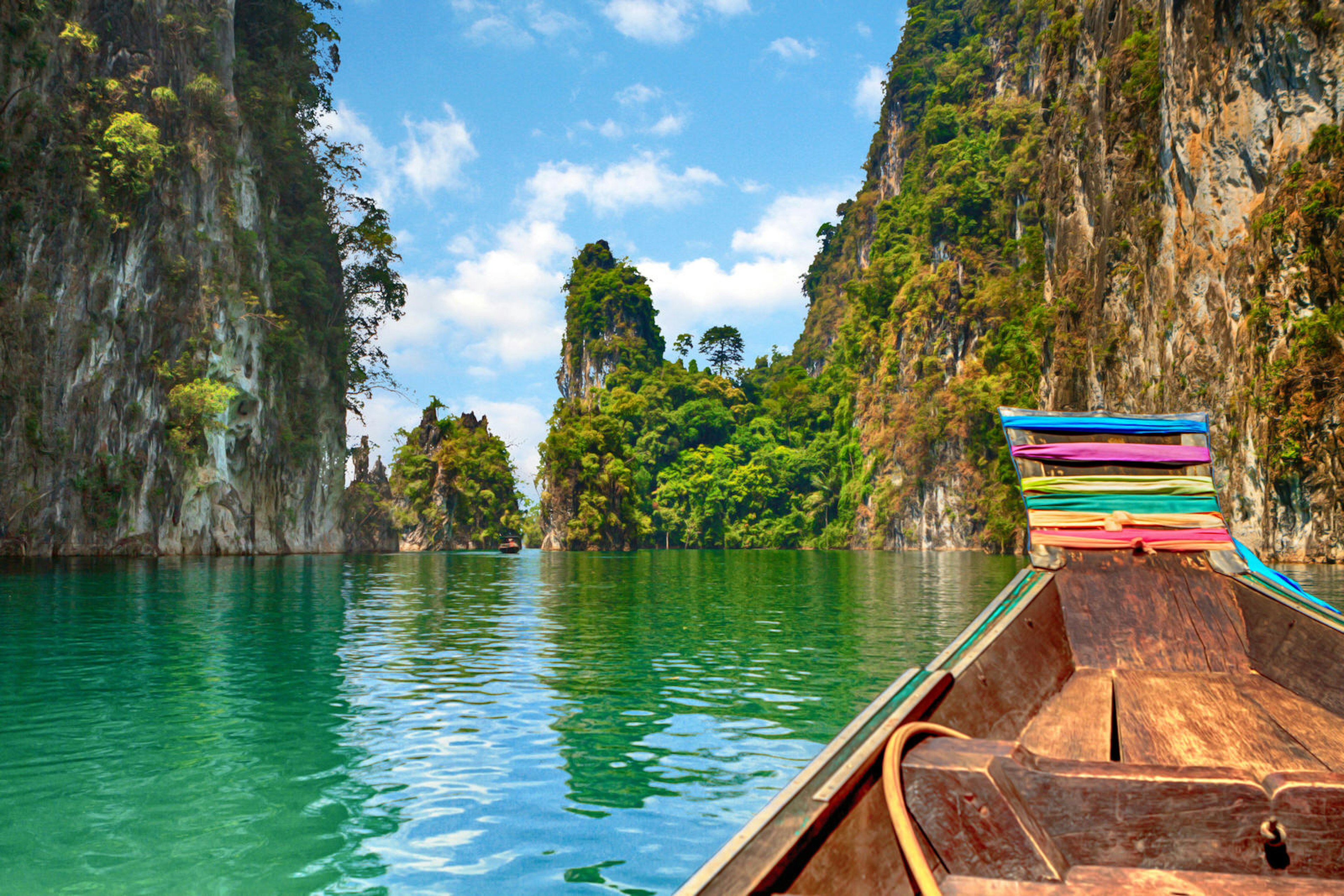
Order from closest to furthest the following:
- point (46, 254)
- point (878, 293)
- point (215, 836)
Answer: point (215, 836)
point (46, 254)
point (878, 293)

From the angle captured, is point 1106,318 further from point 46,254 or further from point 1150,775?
point 46,254

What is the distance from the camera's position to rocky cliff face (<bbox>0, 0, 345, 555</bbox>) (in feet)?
94.1

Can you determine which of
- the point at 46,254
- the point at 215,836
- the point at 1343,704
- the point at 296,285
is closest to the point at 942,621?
the point at 1343,704

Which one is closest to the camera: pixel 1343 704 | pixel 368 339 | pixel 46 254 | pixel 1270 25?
pixel 1343 704

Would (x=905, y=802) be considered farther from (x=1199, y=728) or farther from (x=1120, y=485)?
(x=1120, y=485)

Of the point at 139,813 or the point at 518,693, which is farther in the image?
the point at 518,693

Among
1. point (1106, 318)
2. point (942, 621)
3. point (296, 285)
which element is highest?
point (296, 285)

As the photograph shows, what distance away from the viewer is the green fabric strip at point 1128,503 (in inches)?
254

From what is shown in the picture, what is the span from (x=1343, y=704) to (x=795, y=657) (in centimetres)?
661

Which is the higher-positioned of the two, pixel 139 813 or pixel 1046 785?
pixel 1046 785

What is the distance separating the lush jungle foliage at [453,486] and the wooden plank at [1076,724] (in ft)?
210

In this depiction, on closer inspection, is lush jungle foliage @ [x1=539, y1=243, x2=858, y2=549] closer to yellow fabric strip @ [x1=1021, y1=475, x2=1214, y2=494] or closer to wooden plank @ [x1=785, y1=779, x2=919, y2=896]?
yellow fabric strip @ [x1=1021, y1=475, x2=1214, y2=494]

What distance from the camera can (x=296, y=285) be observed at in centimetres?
4406

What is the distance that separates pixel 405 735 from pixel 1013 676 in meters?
4.60
